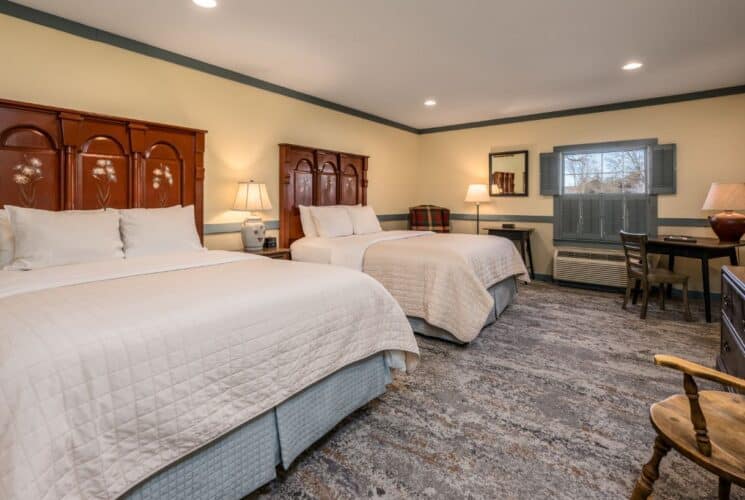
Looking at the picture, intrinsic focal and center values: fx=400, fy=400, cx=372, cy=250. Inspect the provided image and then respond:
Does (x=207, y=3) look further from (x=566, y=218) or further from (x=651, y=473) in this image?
(x=566, y=218)

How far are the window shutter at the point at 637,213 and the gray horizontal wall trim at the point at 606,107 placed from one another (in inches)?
46.9

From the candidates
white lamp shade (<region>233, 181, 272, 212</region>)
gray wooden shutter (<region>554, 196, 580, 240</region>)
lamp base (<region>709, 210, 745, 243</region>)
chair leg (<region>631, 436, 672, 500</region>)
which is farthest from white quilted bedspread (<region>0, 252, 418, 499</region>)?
gray wooden shutter (<region>554, 196, 580, 240</region>)

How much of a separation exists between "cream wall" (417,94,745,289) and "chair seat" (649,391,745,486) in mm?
4359

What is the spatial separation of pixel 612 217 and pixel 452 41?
359 centimetres

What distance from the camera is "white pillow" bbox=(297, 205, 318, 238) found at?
461cm

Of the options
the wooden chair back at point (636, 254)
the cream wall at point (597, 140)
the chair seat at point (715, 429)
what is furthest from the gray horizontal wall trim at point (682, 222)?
the chair seat at point (715, 429)

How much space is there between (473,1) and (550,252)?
4173 mm

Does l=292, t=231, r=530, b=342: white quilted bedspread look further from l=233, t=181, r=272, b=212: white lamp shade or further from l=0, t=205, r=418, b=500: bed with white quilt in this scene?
l=0, t=205, r=418, b=500: bed with white quilt

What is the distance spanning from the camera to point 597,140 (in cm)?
543

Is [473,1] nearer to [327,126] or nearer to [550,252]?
[327,126]

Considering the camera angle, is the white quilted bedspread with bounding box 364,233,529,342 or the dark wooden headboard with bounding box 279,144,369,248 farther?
the dark wooden headboard with bounding box 279,144,369,248

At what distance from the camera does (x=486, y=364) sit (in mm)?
2969

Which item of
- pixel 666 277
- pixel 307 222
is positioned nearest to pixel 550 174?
pixel 666 277

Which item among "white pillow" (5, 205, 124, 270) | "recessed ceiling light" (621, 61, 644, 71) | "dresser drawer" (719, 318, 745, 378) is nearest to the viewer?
"dresser drawer" (719, 318, 745, 378)
